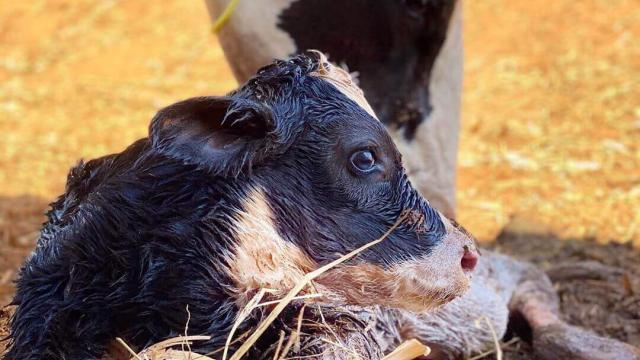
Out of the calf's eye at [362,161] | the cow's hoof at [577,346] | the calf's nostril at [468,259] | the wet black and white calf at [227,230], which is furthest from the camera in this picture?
the cow's hoof at [577,346]

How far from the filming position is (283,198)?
87.0 inches

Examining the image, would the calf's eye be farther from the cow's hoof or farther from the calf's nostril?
the cow's hoof

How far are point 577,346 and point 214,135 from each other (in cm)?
146

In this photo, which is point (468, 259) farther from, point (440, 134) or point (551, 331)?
point (440, 134)

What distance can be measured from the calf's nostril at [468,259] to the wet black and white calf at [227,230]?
0.14 ft

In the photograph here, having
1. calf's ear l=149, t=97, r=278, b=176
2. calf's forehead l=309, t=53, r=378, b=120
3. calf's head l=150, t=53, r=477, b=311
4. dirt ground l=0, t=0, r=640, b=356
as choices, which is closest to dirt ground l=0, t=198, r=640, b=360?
dirt ground l=0, t=0, r=640, b=356

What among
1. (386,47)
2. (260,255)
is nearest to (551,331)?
(386,47)

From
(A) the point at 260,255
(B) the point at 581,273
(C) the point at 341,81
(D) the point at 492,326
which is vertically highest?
(C) the point at 341,81

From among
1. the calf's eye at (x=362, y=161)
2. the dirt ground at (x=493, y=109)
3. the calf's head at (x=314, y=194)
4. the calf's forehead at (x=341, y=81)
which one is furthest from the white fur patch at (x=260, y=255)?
the dirt ground at (x=493, y=109)

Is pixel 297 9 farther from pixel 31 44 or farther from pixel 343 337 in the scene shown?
pixel 31 44

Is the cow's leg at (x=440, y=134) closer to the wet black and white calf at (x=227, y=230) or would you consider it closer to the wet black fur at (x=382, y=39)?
the wet black fur at (x=382, y=39)

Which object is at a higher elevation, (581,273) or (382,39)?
(382,39)

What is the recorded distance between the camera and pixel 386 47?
3.36 m

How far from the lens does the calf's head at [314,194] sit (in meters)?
2.16
